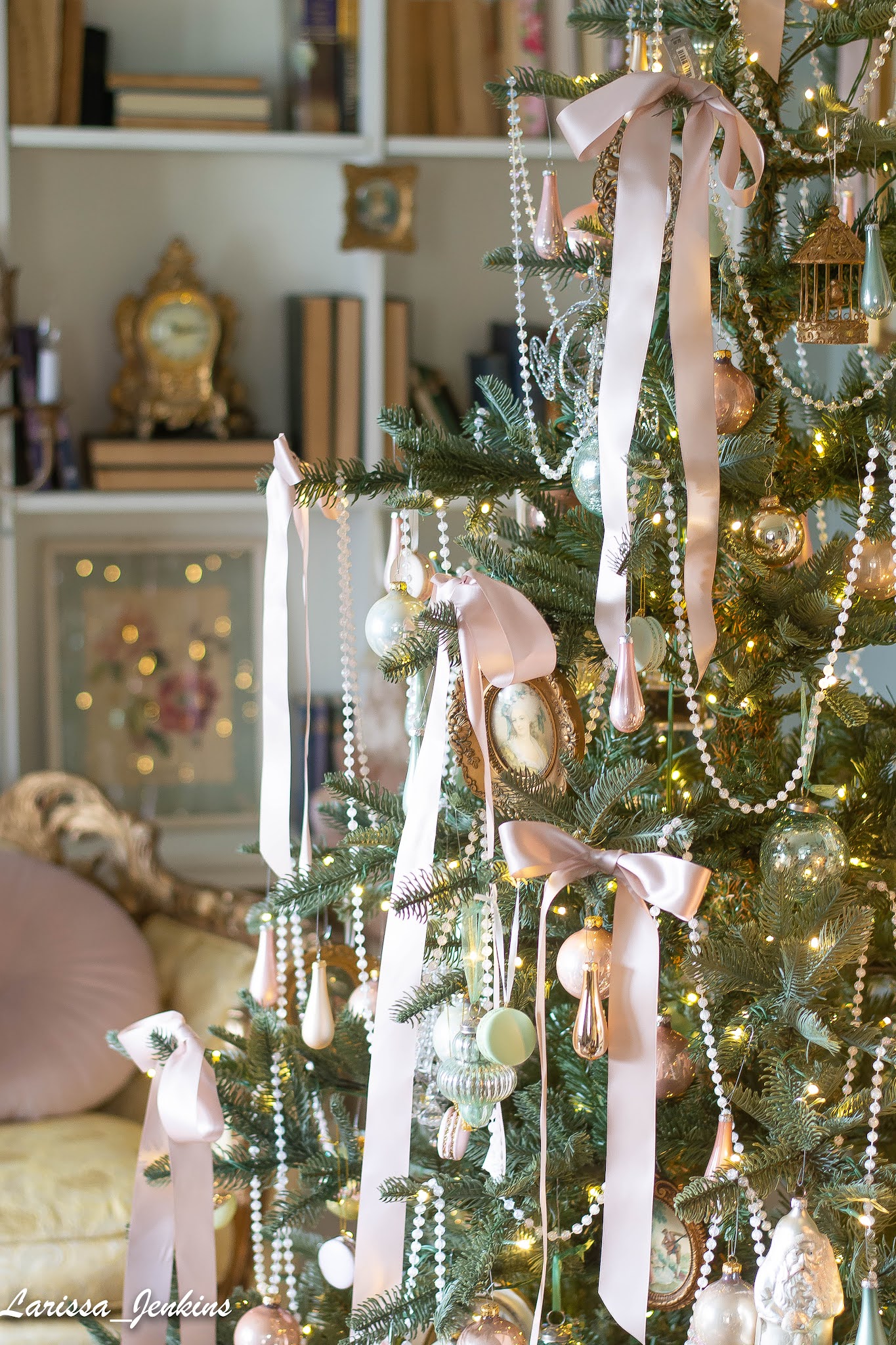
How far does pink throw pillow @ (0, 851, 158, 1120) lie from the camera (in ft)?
5.27

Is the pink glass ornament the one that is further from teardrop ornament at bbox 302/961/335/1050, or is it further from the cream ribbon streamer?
the cream ribbon streamer

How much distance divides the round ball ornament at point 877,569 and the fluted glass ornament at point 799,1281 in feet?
1.25

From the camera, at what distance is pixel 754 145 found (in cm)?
80

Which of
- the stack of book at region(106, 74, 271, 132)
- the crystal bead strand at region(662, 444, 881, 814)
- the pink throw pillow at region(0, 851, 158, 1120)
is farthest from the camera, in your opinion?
the stack of book at region(106, 74, 271, 132)

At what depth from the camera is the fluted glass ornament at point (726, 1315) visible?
78 centimetres

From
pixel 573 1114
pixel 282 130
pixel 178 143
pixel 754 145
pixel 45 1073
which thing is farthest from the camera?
pixel 282 130

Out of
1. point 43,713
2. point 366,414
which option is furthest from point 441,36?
point 43,713

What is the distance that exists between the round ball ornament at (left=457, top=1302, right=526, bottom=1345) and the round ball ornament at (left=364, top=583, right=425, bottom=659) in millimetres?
427

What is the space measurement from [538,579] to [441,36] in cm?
163

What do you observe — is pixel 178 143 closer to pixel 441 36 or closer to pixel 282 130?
pixel 282 130

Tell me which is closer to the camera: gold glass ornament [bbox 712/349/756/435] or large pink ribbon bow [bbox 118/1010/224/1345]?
gold glass ornament [bbox 712/349/756/435]

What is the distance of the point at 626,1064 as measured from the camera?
0.79m

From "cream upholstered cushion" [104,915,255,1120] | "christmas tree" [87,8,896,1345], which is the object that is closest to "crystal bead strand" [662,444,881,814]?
"christmas tree" [87,8,896,1345]

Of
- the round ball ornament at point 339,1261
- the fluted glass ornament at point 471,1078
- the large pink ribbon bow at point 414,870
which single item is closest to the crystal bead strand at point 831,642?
the large pink ribbon bow at point 414,870
